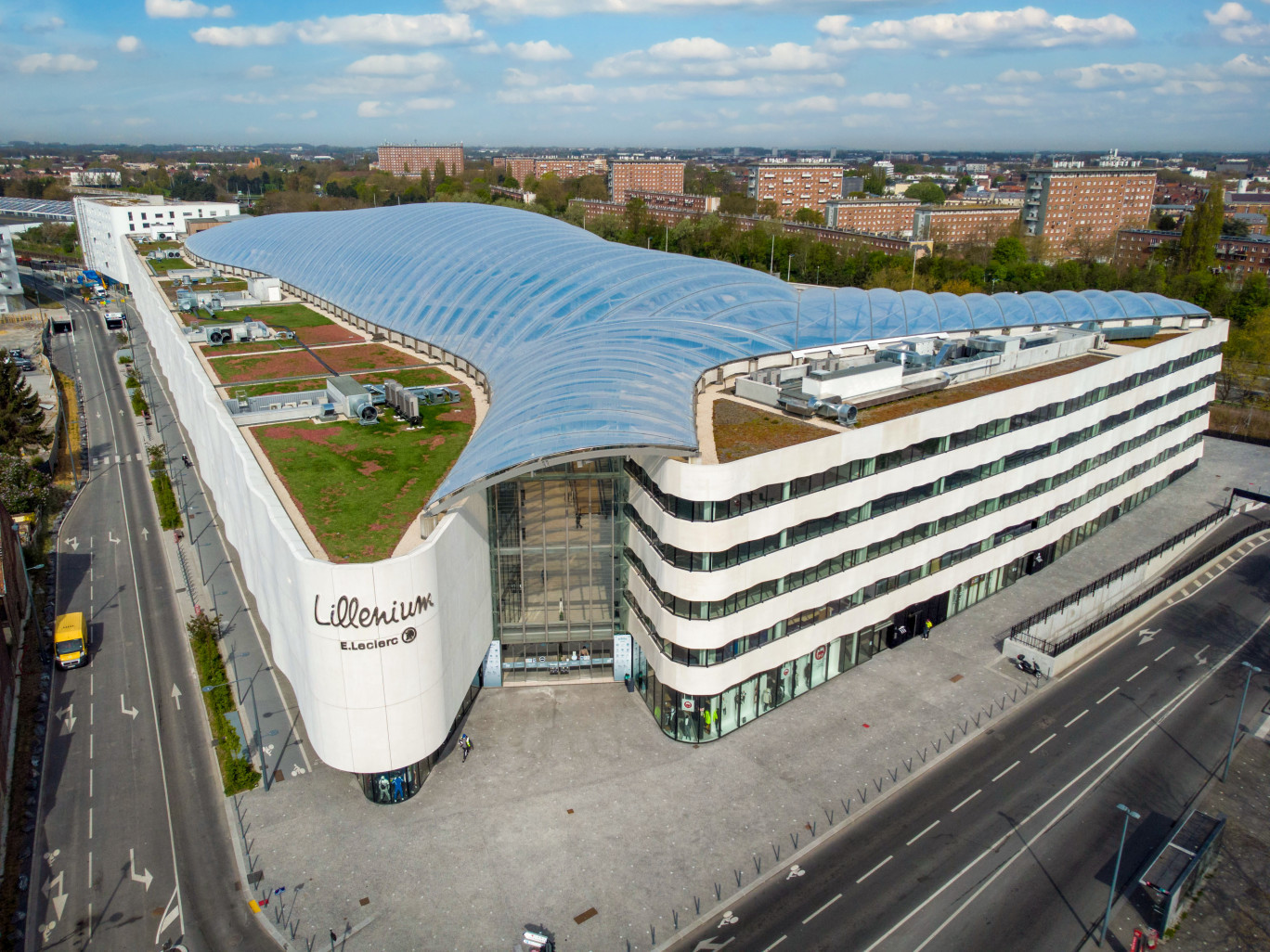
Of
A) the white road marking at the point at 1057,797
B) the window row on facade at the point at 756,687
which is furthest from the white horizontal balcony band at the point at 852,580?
the white road marking at the point at 1057,797

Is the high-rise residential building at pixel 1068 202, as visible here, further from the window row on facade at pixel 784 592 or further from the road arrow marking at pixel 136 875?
the road arrow marking at pixel 136 875

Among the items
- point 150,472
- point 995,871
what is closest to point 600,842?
point 995,871

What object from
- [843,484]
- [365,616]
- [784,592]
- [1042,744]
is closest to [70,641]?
[365,616]

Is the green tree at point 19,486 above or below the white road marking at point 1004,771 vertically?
above

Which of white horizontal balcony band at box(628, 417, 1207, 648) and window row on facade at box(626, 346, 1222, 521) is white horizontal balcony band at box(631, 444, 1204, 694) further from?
window row on facade at box(626, 346, 1222, 521)

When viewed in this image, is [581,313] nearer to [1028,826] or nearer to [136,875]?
[1028,826]

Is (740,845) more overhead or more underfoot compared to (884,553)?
more underfoot

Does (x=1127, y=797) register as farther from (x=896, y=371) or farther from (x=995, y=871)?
(x=896, y=371)
